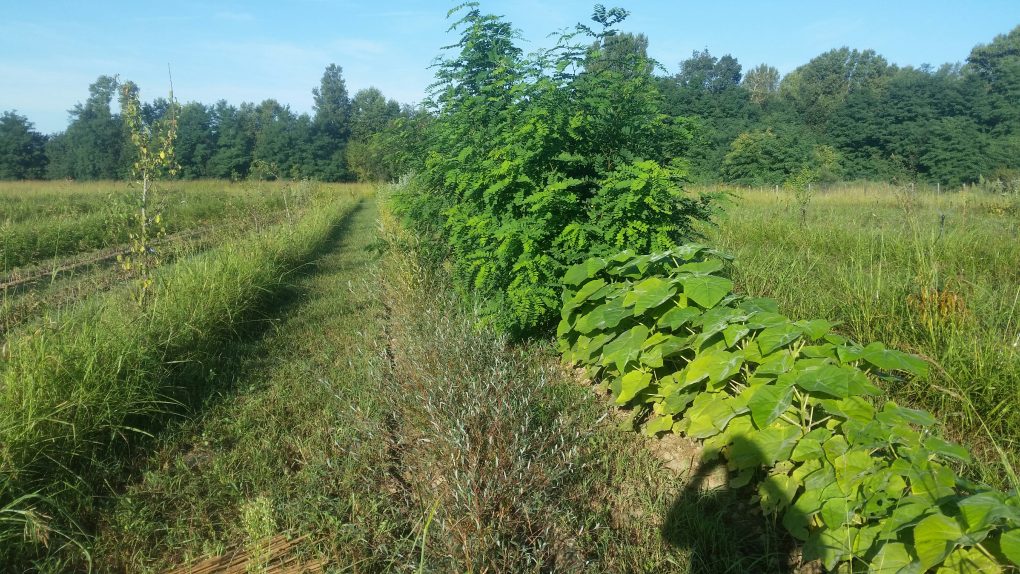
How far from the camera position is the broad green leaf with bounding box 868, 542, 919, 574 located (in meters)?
1.62

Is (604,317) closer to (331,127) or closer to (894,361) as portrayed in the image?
(894,361)

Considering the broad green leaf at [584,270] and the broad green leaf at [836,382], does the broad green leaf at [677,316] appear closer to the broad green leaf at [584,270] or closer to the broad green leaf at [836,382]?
the broad green leaf at [836,382]

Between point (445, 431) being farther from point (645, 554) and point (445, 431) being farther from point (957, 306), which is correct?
point (957, 306)

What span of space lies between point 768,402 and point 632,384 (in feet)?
3.03

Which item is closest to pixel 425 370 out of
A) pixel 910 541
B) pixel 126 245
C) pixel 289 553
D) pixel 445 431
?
pixel 445 431

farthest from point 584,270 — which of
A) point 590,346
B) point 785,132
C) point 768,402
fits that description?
point 785,132

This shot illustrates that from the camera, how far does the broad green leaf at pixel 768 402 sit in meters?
2.08

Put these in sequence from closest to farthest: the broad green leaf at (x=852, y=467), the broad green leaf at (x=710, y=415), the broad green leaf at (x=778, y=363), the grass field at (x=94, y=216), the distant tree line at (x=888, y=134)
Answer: the broad green leaf at (x=852, y=467) → the broad green leaf at (x=778, y=363) → the broad green leaf at (x=710, y=415) → the grass field at (x=94, y=216) → the distant tree line at (x=888, y=134)

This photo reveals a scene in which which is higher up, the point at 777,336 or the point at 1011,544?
the point at 777,336

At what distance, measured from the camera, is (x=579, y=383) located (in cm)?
389

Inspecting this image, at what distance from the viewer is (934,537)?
1.50m

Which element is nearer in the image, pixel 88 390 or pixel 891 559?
pixel 891 559

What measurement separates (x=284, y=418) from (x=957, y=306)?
4625 mm

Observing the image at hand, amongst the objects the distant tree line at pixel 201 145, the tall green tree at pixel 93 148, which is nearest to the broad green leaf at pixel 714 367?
the distant tree line at pixel 201 145
